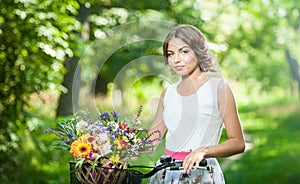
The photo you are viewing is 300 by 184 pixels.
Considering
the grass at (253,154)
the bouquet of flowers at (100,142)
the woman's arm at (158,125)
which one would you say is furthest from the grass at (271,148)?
the bouquet of flowers at (100,142)

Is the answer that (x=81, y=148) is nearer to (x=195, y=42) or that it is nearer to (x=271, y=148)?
(x=195, y=42)

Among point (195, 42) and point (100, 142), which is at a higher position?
point (195, 42)

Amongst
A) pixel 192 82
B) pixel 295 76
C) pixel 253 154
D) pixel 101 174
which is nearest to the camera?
pixel 101 174

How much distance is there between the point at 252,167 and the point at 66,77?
8.40ft

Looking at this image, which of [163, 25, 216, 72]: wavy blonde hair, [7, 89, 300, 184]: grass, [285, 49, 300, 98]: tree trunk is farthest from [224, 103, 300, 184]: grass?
[163, 25, 216, 72]: wavy blonde hair

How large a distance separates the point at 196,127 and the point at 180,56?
9.0 inches

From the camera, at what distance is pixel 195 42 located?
181 centimetres

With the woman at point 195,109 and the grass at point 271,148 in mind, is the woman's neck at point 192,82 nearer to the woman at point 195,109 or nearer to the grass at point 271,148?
the woman at point 195,109

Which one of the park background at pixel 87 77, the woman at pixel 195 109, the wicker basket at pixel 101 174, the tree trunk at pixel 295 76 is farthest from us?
the tree trunk at pixel 295 76

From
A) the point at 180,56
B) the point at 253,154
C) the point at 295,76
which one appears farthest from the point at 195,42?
the point at 295,76

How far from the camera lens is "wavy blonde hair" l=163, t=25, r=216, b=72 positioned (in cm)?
181

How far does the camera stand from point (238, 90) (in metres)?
15.7

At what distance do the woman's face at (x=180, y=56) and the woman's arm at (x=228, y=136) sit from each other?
0.12 m

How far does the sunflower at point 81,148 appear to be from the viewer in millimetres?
1669
